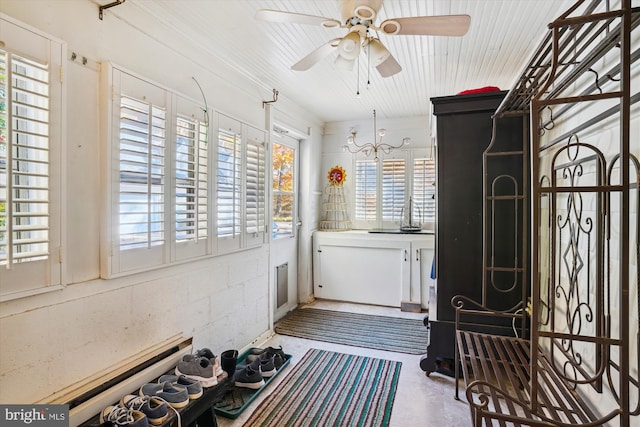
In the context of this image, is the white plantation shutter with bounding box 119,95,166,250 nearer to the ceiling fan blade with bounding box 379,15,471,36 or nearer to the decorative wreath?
the ceiling fan blade with bounding box 379,15,471,36

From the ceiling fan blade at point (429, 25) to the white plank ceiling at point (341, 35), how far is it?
273mm

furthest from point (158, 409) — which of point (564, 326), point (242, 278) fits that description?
point (564, 326)

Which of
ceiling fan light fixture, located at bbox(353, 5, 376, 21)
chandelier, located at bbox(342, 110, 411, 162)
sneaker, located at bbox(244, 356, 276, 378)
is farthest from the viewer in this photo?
chandelier, located at bbox(342, 110, 411, 162)

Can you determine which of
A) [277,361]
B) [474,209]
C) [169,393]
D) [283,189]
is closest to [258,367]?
[277,361]

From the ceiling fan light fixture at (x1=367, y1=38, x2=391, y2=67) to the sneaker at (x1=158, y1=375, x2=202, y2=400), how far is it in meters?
1.95

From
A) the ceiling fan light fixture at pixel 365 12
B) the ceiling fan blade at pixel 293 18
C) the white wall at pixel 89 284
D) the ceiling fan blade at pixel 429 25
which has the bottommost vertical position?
the white wall at pixel 89 284

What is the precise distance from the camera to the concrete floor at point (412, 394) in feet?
6.42

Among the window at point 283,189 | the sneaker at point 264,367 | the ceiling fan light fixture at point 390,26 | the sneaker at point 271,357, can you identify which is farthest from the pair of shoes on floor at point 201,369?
the ceiling fan light fixture at point 390,26

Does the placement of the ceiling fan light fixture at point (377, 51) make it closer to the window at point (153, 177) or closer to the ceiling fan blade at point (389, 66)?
the ceiling fan blade at point (389, 66)

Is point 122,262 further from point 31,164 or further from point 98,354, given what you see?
point 31,164

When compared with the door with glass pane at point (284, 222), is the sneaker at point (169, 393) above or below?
below

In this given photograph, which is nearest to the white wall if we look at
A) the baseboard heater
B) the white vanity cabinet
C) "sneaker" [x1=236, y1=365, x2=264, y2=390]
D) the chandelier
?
the baseboard heater

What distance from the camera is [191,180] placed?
6.93ft

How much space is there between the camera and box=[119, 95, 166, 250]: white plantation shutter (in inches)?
66.4
